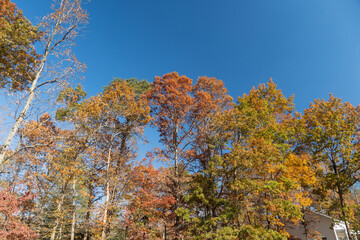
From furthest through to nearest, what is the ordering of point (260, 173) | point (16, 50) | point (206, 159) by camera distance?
point (206, 159) → point (260, 173) → point (16, 50)

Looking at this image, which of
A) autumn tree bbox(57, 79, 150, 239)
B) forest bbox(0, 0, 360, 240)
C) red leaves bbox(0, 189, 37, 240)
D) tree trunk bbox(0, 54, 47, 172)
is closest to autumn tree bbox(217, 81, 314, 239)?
forest bbox(0, 0, 360, 240)

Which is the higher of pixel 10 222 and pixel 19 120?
pixel 19 120

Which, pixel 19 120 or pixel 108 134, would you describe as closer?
pixel 19 120

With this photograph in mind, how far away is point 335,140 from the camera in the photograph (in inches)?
519

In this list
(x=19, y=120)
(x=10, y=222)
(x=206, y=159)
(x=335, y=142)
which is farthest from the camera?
(x=206, y=159)

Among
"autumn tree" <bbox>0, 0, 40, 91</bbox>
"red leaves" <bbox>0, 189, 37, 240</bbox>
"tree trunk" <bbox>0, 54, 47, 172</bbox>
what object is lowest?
"red leaves" <bbox>0, 189, 37, 240</bbox>

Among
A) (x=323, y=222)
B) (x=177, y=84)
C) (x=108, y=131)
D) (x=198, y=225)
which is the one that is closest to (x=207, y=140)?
(x=177, y=84)

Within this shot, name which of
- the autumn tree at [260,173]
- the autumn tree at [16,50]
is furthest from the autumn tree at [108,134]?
the autumn tree at [260,173]

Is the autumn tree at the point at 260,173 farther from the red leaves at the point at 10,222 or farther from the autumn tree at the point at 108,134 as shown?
the red leaves at the point at 10,222

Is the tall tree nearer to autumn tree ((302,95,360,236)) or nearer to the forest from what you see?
the forest

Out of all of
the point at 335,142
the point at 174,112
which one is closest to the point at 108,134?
the point at 174,112

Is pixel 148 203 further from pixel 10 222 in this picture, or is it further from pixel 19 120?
pixel 19 120

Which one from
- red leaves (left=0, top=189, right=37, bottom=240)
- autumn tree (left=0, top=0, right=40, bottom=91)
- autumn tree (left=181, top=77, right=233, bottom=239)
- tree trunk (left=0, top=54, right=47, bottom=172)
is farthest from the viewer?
autumn tree (left=181, top=77, right=233, bottom=239)

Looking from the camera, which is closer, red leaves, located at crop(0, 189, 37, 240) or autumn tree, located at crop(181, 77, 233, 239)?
red leaves, located at crop(0, 189, 37, 240)
